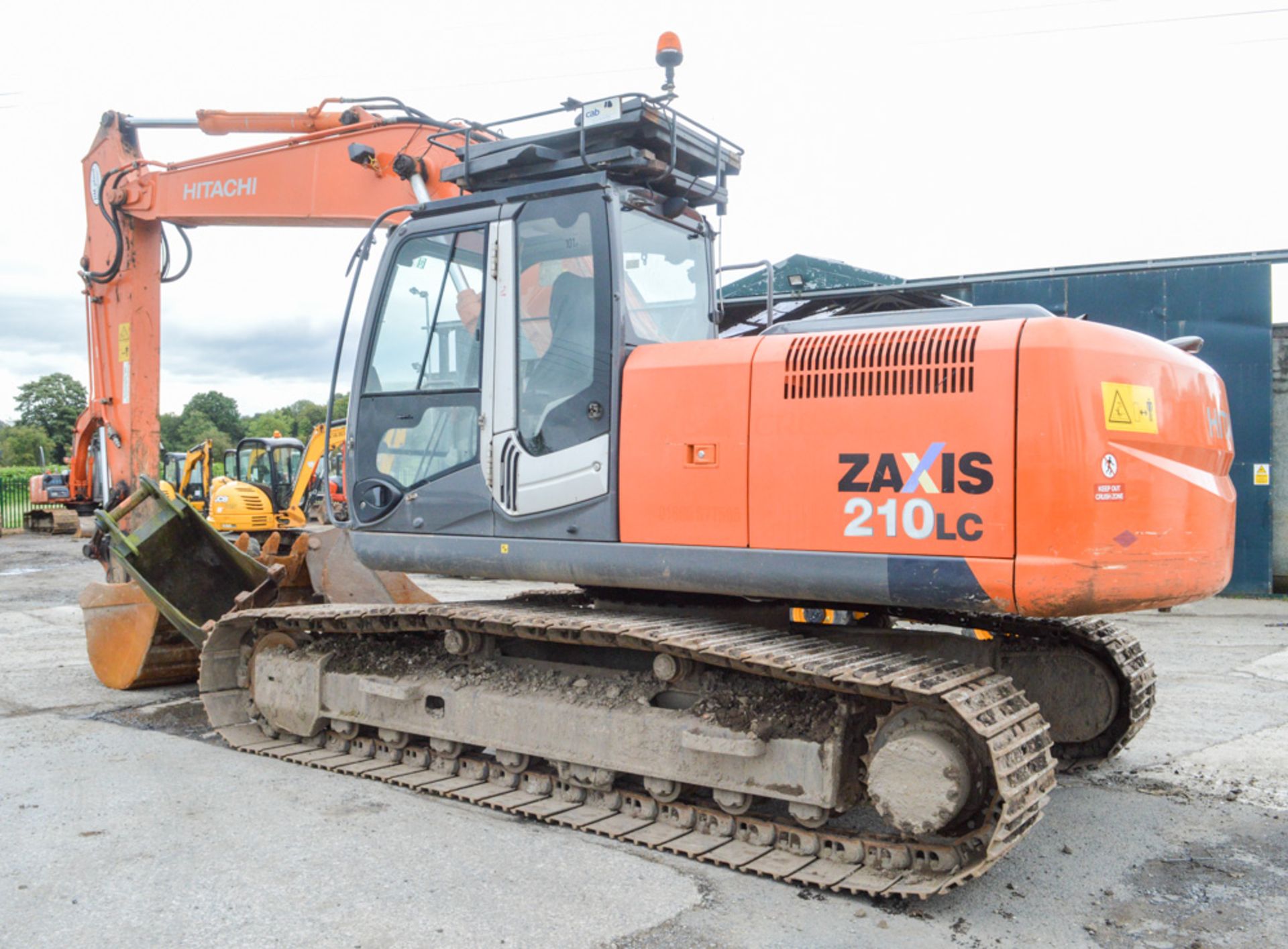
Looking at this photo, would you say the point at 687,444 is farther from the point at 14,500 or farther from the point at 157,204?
the point at 14,500

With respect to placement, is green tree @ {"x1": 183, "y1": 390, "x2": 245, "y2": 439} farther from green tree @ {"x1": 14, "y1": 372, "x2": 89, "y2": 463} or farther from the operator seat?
the operator seat

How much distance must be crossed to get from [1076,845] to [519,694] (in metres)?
2.59

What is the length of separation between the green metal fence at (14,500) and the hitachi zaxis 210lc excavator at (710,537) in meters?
27.1

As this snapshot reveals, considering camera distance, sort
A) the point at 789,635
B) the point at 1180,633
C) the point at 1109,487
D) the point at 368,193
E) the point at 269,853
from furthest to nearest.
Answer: the point at 1180,633 < the point at 368,193 < the point at 789,635 < the point at 269,853 < the point at 1109,487

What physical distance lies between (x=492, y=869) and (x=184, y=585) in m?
4.04

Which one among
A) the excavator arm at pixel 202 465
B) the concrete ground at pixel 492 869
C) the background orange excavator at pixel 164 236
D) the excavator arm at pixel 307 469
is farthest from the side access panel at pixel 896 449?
the excavator arm at pixel 202 465

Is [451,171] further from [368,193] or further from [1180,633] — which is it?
[1180,633]

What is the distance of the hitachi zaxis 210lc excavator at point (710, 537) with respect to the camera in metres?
3.76

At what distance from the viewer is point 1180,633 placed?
10727 mm

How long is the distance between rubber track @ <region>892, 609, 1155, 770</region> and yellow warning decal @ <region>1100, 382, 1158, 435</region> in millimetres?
1371

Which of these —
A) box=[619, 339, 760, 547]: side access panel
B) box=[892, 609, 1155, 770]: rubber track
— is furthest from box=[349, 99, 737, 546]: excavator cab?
box=[892, 609, 1155, 770]: rubber track

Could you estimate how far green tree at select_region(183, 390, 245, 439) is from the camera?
282 ft

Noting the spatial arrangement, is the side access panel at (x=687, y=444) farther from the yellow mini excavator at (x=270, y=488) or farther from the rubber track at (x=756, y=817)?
the yellow mini excavator at (x=270, y=488)

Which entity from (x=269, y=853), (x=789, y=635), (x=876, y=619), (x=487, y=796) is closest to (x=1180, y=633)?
Answer: (x=876, y=619)
